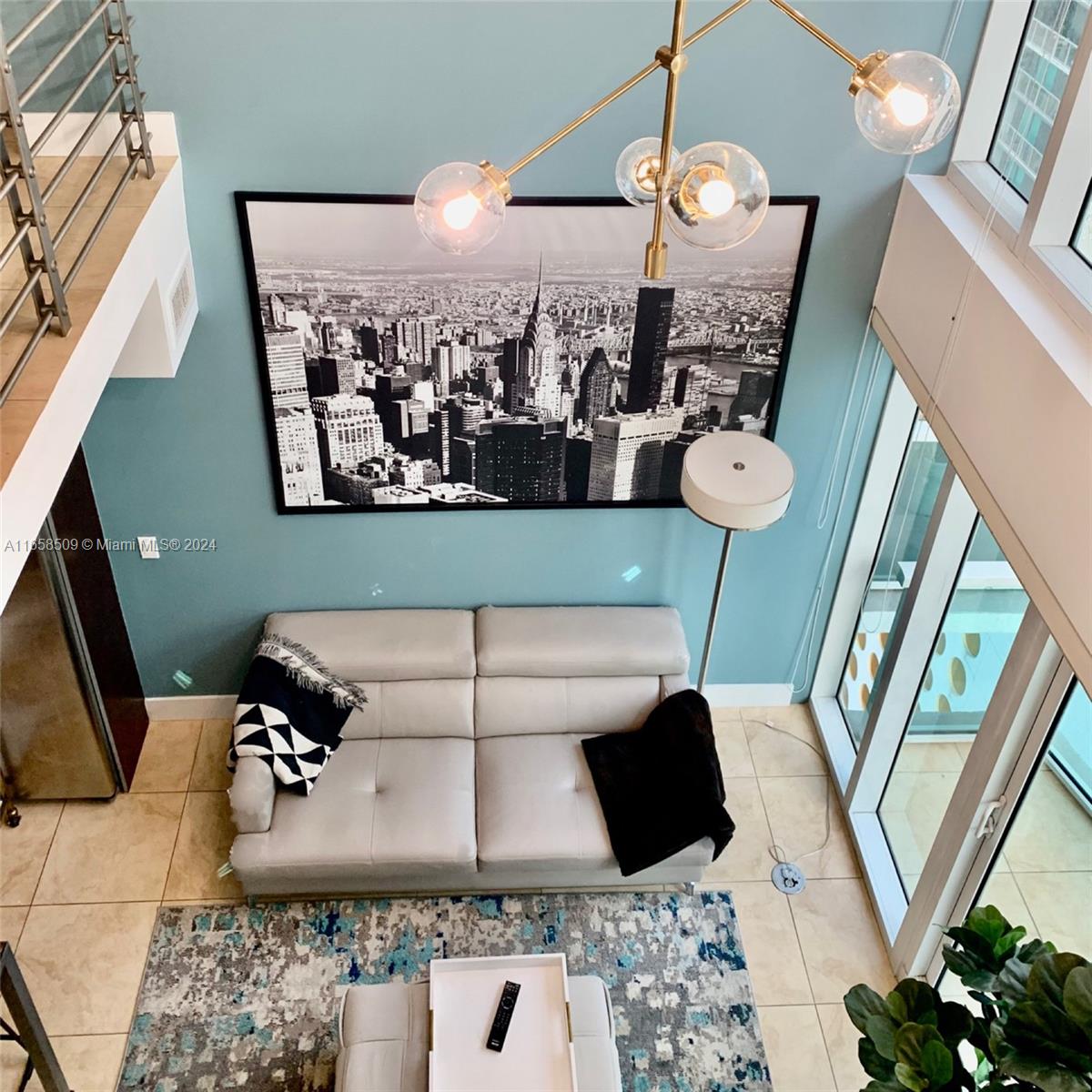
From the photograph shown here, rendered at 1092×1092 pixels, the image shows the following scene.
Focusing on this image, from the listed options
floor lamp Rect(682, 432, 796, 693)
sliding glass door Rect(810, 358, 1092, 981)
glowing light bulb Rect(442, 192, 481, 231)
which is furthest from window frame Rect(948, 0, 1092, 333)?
glowing light bulb Rect(442, 192, 481, 231)

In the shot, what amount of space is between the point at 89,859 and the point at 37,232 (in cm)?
274

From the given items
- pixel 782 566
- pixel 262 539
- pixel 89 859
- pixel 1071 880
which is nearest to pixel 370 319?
pixel 262 539

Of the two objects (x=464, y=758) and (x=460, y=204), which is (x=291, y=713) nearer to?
(x=464, y=758)

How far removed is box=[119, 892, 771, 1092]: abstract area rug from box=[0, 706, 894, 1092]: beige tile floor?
0.09 meters

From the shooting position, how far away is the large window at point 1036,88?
2.95m

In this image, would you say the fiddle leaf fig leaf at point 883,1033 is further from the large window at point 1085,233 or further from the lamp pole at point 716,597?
the large window at point 1085,233

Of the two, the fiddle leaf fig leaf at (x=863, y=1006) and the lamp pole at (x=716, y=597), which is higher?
the fiddle leaf fig leaf at (x=863, y=1006)

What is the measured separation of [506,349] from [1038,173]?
5.78 ft

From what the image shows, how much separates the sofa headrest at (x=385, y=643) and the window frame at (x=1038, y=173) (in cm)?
244

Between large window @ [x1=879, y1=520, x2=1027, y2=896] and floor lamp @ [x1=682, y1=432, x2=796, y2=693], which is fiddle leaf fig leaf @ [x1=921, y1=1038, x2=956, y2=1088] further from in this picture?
floor lamp @ [x1=682, y1=432, x2=796, y2=693]

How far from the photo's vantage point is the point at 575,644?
4328 millimetres

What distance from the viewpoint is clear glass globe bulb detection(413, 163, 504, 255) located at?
5.63ft

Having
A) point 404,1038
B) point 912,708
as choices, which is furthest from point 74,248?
point 912,708

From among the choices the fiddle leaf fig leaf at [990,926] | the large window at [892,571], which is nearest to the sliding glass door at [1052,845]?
the fiddle leaf fig leaf at [990,926]
